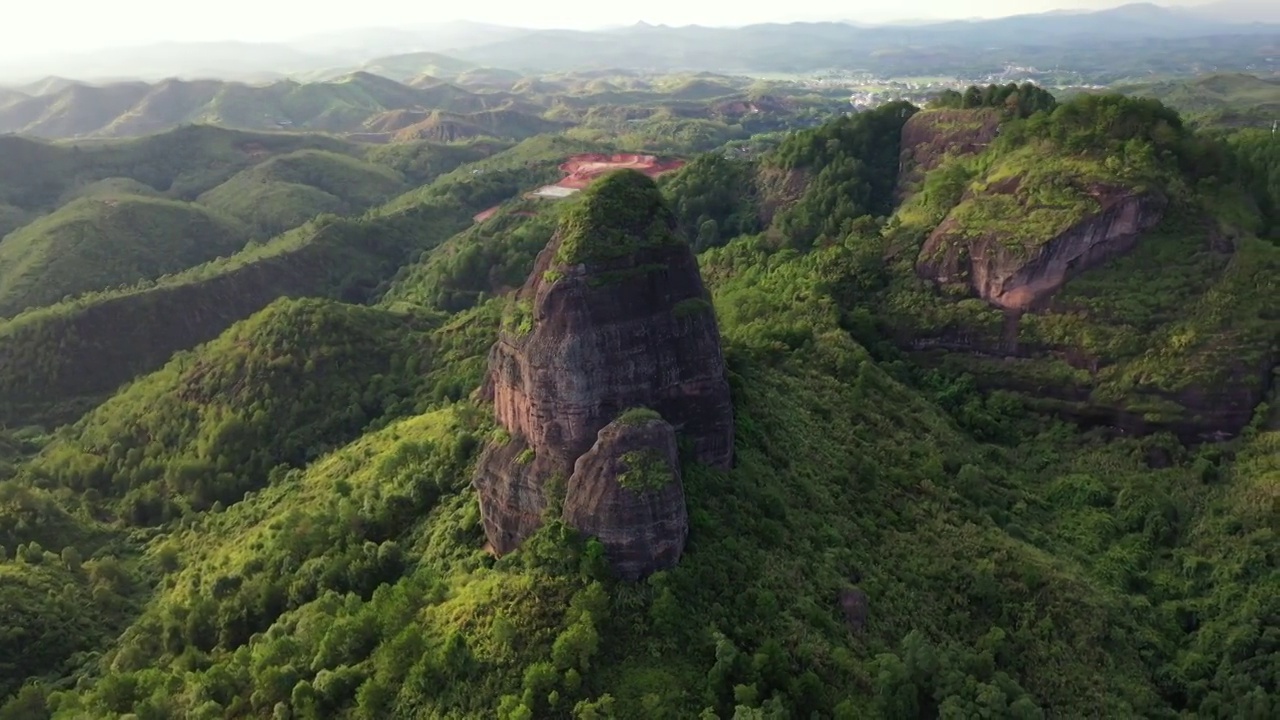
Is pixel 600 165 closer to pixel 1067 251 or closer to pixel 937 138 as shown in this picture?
pixel 937 138

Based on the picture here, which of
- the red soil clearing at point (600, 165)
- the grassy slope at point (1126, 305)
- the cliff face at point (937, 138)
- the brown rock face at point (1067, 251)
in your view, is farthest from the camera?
the red soil clearing at point (600, 165)

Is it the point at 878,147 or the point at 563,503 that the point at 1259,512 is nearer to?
the point at 563,503

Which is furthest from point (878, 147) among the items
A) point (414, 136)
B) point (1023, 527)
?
point (414, 136)

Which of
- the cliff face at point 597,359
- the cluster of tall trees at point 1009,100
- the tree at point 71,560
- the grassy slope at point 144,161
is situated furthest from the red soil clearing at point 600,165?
the cliff face at point 597,359

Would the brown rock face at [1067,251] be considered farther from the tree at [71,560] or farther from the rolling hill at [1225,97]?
the rolling hill at [1225,97]

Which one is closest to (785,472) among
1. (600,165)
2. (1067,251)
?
(1067,251)
